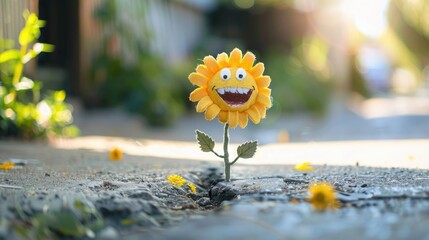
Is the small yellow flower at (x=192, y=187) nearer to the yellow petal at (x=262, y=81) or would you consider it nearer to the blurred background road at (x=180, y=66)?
the yellow petal at (x=262, y=81)

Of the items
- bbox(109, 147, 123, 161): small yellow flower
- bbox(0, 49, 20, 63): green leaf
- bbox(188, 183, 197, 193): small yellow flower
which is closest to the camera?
bbox(188, 183, 197, 193): small yellow flower

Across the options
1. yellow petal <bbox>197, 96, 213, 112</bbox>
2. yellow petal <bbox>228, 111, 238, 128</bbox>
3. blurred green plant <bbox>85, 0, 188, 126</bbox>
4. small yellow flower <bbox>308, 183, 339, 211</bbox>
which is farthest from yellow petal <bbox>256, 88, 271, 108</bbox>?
blurred green plant <bbox>85, 0, 188, 126</bbox>

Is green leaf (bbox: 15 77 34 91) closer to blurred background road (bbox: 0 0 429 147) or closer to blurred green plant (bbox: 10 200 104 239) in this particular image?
blurred background road (bbox: 0 0 429 147)

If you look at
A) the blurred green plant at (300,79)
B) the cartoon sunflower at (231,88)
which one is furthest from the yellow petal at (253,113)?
the blurred green plant at (300,79)

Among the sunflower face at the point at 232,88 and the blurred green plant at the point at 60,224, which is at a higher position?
the sunflower face at the point at 232,88

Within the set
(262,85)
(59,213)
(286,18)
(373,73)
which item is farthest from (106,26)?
(373,73)

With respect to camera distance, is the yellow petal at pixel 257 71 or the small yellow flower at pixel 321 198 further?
the yellow petal at pixel 257 71

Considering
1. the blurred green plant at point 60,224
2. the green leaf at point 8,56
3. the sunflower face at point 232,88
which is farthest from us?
the green leaf at point 8,56
